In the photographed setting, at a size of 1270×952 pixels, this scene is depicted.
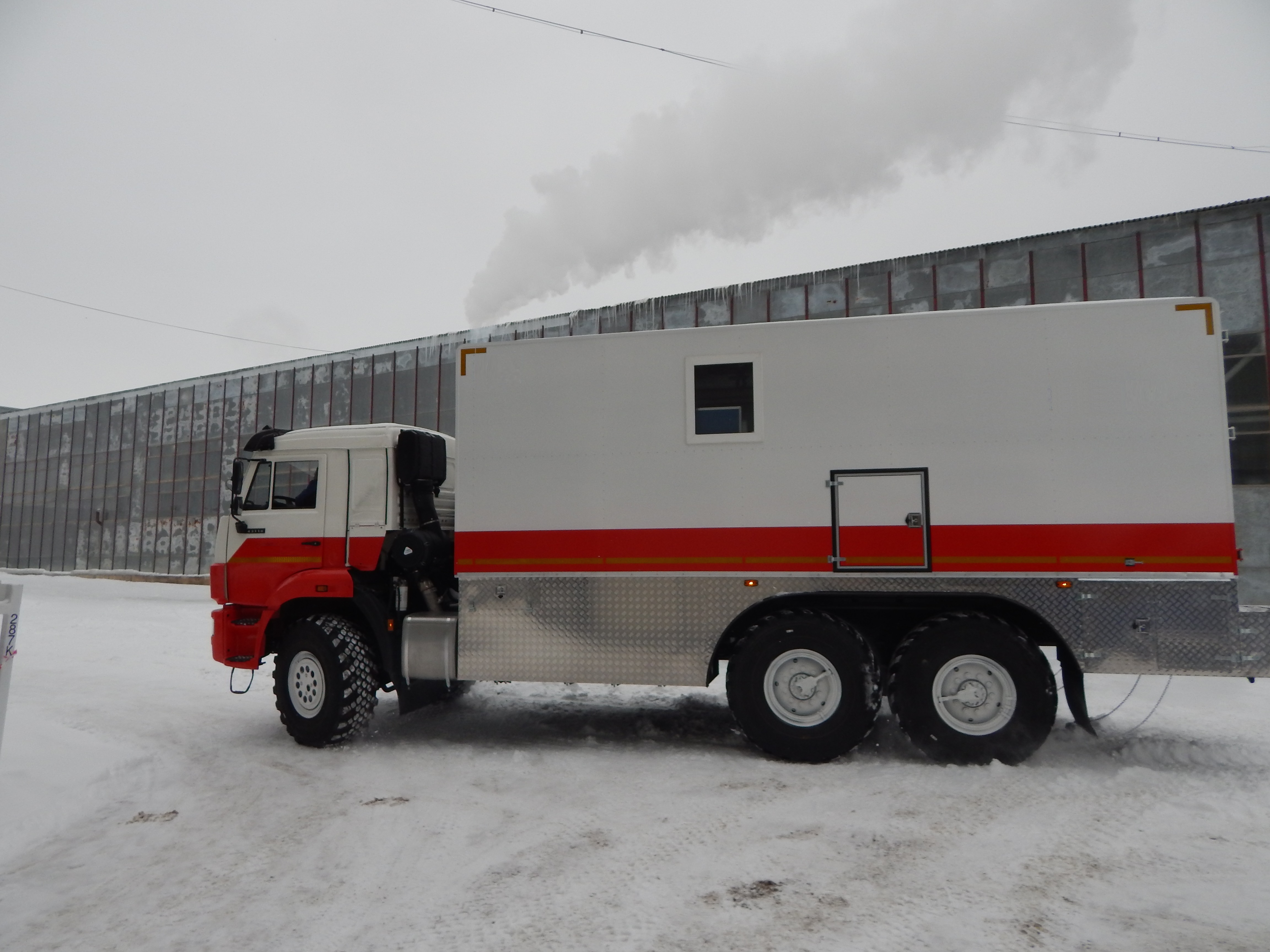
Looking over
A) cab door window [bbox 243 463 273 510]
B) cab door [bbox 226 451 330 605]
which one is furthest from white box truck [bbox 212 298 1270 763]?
cab door window [bbox 243 463 273 510]

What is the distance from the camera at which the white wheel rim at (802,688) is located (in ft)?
21.0

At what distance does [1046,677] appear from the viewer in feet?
19.8

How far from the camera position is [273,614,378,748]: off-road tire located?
7.13 meters

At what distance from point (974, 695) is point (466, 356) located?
5.17 metres

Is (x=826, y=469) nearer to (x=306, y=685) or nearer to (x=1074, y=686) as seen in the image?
(x=1074, y=686)

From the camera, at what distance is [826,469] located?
6.52m

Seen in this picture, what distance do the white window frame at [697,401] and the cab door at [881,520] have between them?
761 millimetres

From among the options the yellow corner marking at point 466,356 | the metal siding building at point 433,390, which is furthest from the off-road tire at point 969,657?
the yellow corner marking at point 466,356

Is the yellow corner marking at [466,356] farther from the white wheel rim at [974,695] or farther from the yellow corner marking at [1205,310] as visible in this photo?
the yellow corner marking at [1205,310]

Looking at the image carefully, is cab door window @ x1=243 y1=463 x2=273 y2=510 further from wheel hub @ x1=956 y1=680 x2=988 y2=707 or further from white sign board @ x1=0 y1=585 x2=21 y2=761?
wheel hub @ x1=956 y1=680 x2=988 y2=707

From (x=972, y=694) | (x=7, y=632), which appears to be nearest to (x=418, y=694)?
(x=7, y=632)

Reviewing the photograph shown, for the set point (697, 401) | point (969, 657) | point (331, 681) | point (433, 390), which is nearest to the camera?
point (969, 657)

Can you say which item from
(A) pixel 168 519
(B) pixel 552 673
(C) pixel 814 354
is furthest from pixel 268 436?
(A) pixel 168 519

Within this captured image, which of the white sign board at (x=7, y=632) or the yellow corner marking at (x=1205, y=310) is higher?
the yellow corner marking at (x=1205, y=310)
